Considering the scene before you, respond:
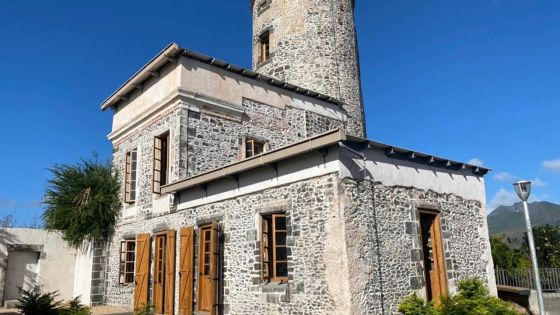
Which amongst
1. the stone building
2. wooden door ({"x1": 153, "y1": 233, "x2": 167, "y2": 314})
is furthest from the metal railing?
wooden door ({"x1": 153, "y1": 233, "x2": 167, "y2": 314})

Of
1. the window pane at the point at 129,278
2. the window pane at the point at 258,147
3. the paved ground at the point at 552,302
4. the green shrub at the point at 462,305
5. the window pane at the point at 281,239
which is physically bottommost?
the paved ground at the point at 552,302

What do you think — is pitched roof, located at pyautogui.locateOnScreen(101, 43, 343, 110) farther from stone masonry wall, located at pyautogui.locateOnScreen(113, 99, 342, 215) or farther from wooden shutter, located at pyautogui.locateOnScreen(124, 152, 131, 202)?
wooden shutter, located at pyautogui.locateOnScreen(124, 152, 131, 202)

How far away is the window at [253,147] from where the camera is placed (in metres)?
12.6

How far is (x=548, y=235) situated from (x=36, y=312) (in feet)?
61.1

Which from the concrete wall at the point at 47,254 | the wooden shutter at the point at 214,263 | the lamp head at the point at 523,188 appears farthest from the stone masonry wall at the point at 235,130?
the concrete wall at the point at 47,254

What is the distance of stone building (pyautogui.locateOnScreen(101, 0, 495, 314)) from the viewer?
7.47 meters

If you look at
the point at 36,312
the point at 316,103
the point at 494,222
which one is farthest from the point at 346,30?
the point at 494,222

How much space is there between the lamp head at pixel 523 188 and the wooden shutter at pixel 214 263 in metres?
6.05

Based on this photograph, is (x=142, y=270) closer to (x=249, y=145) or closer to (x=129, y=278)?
(x=129, y=278)

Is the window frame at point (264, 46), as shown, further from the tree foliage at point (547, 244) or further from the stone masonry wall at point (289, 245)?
the tree foliage at point (547, 244)

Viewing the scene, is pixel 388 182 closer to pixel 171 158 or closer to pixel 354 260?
pixel 354 260

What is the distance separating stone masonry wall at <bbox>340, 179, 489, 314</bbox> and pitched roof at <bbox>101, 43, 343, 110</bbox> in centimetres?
621

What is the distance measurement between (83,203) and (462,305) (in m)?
11.8

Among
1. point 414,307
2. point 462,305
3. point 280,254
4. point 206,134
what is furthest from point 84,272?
point 462,305
